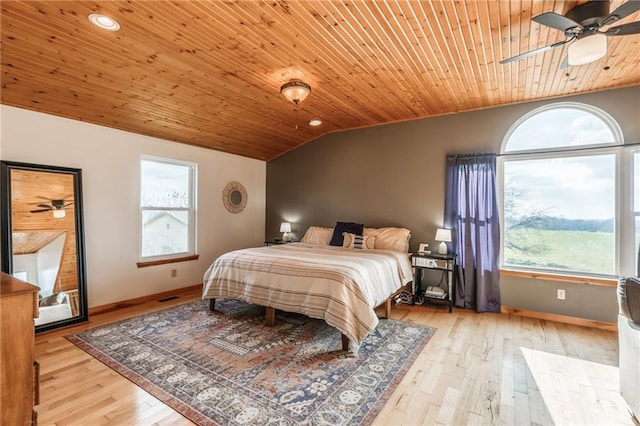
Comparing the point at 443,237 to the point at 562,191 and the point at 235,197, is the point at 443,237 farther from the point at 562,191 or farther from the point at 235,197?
the point at 235,197

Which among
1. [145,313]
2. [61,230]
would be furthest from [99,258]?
[145,313]

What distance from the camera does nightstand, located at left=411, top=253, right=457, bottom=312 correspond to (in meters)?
3.95

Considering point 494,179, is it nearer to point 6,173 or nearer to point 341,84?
point 341,84

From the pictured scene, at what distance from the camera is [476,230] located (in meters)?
3.98

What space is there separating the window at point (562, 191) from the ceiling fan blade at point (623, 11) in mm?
2094

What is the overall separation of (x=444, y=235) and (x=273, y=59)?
116 inches

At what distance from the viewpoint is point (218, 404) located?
200cm

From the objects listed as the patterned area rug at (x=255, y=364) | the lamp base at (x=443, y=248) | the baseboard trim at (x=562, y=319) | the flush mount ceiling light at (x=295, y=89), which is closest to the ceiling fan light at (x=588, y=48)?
the flush mount ceiling light at (x=295, y=89)

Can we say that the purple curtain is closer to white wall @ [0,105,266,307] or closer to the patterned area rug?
the patterned area rug

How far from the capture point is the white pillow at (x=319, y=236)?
489 cm

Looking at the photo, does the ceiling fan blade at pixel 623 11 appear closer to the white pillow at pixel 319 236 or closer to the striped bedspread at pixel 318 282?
the striped bedspread at pixel 318 282

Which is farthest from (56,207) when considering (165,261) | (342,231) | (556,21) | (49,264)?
(556,21)

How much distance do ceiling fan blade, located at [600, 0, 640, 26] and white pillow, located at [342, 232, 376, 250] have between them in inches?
125

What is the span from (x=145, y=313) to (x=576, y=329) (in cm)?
501
